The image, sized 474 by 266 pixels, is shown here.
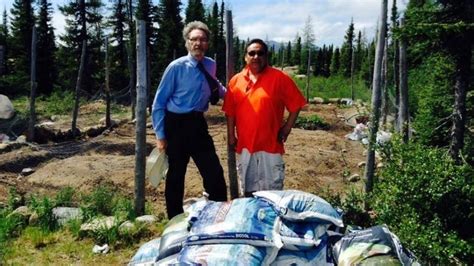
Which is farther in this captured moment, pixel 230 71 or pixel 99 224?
pixel 230 71

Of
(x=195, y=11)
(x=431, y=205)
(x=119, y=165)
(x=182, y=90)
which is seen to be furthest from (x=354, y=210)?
(x=195, y=11)

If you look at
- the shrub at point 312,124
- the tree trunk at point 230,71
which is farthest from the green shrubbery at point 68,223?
the shrub at point 312,124

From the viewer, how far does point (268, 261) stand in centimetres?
232

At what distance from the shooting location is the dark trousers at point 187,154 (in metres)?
3.50

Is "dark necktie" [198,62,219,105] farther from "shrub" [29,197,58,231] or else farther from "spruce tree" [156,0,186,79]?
"spruce tree" [156,0,186,79]

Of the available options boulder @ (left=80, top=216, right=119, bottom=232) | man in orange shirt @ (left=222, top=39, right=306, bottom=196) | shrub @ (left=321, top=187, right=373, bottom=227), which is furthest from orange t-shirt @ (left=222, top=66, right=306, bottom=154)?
boulder @ (left=80, top=216, right=119, bottom=232)

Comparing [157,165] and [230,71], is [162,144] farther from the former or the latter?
[230,71]

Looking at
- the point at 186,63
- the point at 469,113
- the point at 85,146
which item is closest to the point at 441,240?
the point at 186,63

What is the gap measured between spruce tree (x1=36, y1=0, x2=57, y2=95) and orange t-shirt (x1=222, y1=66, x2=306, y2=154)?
2180 centimetres

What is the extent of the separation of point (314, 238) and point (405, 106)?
3091 mm

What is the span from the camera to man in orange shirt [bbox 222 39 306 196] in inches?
127

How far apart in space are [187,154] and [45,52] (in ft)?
71.7

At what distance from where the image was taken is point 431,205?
9.93 ft

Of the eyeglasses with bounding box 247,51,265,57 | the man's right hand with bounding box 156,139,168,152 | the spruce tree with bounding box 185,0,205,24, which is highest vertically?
the spruce tree with bounding box 185,0,205,24
